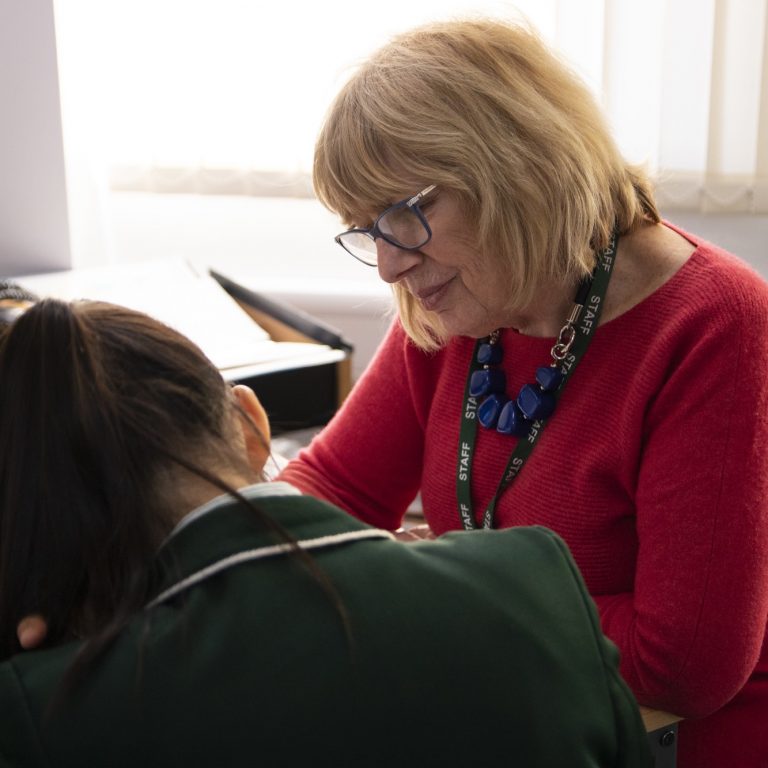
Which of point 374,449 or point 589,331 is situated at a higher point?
point 589,331

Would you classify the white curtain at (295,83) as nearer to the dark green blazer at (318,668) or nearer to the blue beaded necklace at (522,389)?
the blue beaded necklace at (522,389)

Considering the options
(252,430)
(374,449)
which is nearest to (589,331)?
(374,449)

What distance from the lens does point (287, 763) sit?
30.1 inches

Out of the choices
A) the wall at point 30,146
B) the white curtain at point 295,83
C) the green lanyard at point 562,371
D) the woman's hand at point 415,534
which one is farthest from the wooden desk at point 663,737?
the wall at point 30,146

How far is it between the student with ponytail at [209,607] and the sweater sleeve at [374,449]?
0.69 meters

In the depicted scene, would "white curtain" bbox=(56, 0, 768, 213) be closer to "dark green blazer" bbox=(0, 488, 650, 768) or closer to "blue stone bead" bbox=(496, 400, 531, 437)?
"blue stone bead" bbox=(496, 400, 531, 437)

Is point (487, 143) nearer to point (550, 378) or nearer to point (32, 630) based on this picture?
point (550, 378)

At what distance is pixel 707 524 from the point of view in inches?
46.3

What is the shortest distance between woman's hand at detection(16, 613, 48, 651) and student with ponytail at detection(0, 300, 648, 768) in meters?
0.01

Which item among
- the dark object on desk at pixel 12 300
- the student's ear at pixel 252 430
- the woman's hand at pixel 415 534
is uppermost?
the student's ear at pixel 252 430

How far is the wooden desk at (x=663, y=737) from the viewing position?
3.88ft

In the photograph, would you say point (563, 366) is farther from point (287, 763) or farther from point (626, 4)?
point (626, 4)

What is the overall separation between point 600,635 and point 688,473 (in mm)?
353

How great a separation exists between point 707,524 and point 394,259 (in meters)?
0.45
